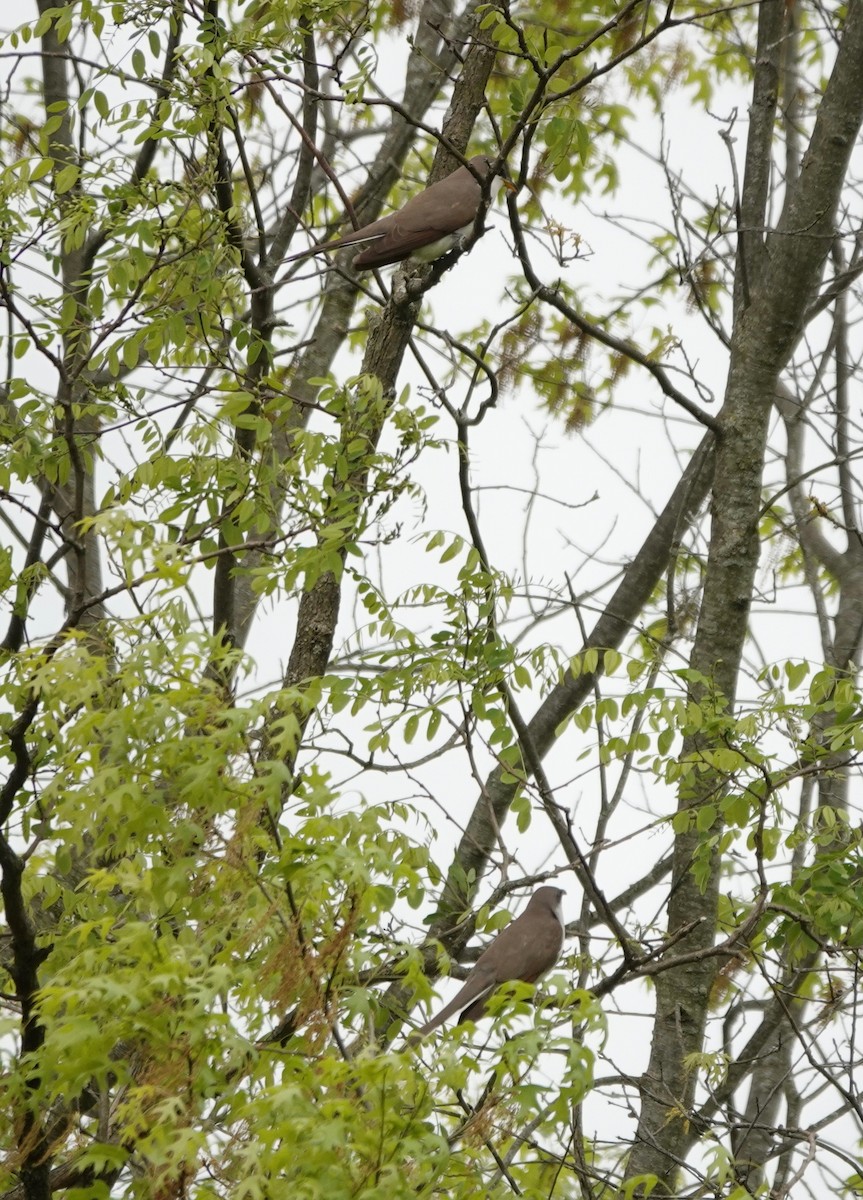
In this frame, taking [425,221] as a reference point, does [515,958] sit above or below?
below

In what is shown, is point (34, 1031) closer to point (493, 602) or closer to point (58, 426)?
point (493, 602)

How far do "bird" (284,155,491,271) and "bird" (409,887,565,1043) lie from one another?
9.45ft

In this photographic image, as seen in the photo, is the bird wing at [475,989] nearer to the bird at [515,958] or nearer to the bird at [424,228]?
the bird at [515,958]

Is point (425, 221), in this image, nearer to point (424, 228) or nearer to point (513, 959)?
point (424, 228)

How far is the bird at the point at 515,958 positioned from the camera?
465 cm

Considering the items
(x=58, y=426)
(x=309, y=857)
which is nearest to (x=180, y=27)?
(x=58, y=426)

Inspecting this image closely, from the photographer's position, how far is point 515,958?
479 cm

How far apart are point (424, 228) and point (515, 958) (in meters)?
3.09

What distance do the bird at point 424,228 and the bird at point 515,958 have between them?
113 inches

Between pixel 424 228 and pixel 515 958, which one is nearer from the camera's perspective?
pixel 515 958

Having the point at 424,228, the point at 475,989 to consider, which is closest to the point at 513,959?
the point at 475,989

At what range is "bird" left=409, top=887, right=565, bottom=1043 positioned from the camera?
465 cm

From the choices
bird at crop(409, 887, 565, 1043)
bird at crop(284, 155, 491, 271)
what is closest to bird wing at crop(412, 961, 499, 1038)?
bird at crop(409, 887, 565, 1043)

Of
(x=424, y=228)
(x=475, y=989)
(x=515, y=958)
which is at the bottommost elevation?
(x=475, y=989)
